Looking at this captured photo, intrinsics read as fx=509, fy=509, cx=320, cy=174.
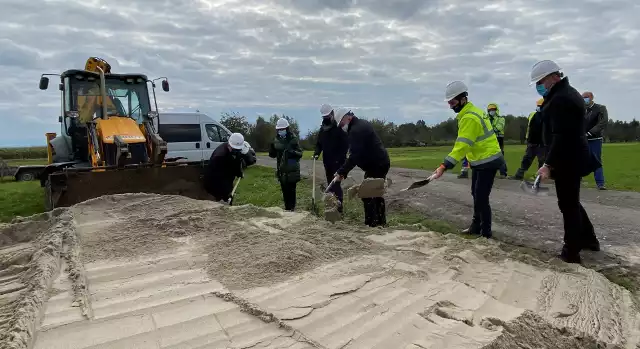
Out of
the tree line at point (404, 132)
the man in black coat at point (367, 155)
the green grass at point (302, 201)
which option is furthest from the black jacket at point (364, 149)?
the tree line at point (404, 132)

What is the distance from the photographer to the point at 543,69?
16.3 feet

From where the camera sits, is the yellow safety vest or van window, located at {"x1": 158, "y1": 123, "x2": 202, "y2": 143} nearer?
the yellow safety vest

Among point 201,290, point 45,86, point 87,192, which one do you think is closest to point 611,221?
point 201,290

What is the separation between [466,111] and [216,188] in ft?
13.2

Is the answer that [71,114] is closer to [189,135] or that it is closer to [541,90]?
[189,135]

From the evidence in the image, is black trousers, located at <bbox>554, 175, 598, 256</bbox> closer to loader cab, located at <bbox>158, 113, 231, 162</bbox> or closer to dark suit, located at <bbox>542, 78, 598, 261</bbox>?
dark suit, located at <bbox>542, 78, 598, 261</bbox>

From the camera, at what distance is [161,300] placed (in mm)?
3191

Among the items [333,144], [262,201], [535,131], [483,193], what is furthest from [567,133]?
[262,201]

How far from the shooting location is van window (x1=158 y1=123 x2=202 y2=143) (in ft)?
50.0

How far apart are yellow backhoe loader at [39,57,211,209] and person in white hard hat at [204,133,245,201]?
839mm

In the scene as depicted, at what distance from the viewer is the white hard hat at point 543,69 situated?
4934 mm

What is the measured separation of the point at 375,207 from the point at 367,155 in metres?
0.70

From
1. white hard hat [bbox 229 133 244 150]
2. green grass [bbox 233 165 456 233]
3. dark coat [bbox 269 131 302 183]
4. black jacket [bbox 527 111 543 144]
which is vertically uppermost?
black jacket [bbox 527 111 543 144]

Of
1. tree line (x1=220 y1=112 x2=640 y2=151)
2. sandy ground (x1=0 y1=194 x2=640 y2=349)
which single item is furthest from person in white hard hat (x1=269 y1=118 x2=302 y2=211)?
tree line (x1=220 y1=112 x2=640 y2=151)
